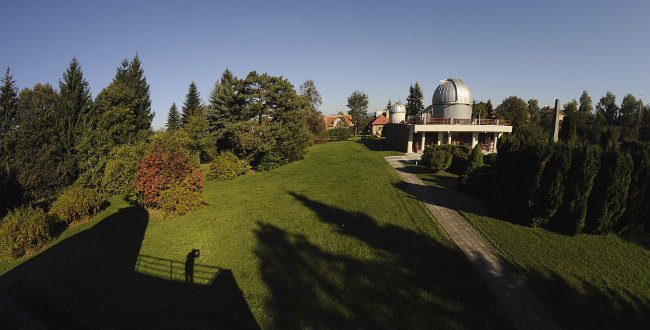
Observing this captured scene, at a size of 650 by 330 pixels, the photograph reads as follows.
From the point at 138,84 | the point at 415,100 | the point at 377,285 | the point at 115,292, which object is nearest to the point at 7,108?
the point at 138,84

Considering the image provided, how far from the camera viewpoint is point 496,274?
35.3ft


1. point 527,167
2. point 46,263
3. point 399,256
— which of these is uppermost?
point 527,167

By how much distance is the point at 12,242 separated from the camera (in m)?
15.2

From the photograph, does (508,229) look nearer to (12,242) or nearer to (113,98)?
(12,242)

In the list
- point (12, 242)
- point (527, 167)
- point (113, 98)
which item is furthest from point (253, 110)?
point (527, 167)

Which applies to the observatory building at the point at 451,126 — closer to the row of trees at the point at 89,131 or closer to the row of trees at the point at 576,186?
the row of trees at the point at 89,131

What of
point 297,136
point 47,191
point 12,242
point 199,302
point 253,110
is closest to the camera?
point 199,302

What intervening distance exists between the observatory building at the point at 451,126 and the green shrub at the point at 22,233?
→ 32.1m

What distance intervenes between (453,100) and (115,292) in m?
37.5

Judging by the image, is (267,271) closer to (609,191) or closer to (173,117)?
(609,191)

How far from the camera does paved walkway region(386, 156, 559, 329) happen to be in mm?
8758

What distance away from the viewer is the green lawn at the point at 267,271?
933 centimetres

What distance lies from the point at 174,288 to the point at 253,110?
2297 centimetres

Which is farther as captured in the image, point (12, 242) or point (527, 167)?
point (12, 242)
